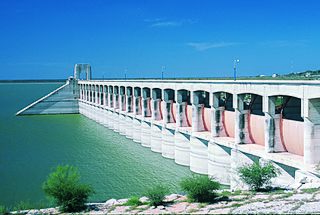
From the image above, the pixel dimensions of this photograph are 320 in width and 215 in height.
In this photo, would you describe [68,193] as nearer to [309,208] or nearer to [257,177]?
[257,177]

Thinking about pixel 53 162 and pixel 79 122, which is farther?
pixel 79 122

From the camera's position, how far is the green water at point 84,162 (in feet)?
69.8

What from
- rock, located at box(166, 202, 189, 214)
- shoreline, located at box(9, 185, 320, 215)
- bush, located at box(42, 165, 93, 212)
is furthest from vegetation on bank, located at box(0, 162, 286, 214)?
rock, located at box(166, 202, 189, 214)

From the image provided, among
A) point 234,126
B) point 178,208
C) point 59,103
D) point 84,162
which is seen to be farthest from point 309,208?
point 59,103

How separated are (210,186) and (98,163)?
15.7 metres

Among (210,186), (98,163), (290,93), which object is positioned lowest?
(98,163)

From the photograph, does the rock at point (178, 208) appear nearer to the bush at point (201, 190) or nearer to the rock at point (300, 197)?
the bush at point (201, 190)

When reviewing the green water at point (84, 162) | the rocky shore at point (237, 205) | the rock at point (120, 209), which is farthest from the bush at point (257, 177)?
the green water at point (84, 162)

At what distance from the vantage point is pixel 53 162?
27766 millimetres

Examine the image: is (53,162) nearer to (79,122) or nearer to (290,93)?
(290,93)

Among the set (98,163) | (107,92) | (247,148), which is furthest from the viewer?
(107,92)

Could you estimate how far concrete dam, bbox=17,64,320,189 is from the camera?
15.9m

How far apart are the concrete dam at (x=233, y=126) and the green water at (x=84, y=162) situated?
160 centimetres

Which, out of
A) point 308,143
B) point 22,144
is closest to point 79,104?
point 22,144
